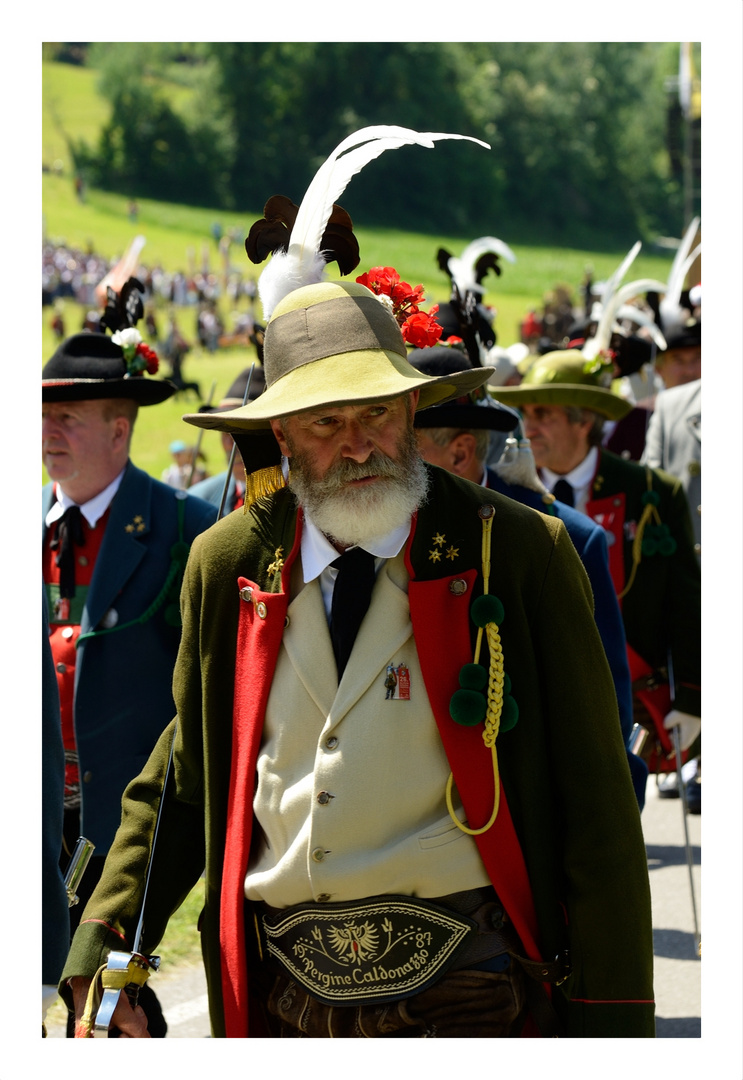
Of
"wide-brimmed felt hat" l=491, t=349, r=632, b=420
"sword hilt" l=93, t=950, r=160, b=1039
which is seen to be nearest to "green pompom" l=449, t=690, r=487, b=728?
"sword hilt" l=93, t=950, r=160, b=1039

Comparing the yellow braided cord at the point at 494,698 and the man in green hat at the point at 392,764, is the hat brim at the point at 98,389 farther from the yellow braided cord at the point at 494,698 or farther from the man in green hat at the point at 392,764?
the yellow braided cord at the point at 494,698

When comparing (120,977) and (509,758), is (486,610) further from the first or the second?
(120,977)

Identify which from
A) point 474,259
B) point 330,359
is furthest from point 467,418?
point 474,259

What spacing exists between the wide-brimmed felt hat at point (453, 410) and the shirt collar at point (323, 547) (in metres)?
1.59

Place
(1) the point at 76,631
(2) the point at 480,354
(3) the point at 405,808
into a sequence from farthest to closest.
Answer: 1. (2) the point at 480,354
2. (1) the point at 76,631
3. (3) the point at 405,808

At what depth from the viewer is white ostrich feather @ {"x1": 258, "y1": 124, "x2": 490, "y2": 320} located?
3.00 m

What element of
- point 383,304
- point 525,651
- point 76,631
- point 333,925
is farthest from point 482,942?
point 76,631

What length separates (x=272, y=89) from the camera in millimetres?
67938

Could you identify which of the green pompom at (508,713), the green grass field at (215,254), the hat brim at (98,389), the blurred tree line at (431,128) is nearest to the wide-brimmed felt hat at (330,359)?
the green pompom at (508,713)

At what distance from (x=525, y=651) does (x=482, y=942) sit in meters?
0.61

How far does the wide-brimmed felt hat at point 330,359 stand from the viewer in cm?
276

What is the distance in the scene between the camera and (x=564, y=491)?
6086mm
